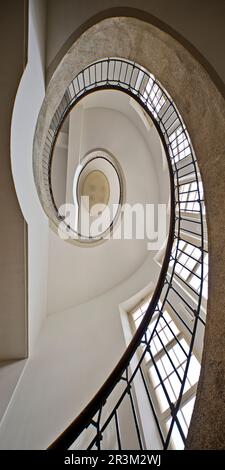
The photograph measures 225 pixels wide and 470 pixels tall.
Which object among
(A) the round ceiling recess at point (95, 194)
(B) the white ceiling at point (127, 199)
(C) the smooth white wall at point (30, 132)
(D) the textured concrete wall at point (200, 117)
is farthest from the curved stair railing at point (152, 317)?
Result: (A) the round ceiling recess at point (95, 194)

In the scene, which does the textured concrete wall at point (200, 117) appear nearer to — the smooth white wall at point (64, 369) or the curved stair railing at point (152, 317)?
the curved stair railing at point (152, 317)

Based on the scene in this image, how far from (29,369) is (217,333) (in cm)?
374

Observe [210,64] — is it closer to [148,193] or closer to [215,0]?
[215,0]

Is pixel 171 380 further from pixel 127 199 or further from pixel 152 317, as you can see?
pixel 127 199

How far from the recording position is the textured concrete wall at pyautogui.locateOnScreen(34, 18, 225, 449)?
1.51 m

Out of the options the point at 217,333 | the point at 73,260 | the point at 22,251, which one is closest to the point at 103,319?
the point at 73,260

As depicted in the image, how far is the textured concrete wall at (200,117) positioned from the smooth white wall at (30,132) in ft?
0.90

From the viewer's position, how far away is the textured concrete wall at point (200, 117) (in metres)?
1.51

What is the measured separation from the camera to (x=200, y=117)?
239 centimetres

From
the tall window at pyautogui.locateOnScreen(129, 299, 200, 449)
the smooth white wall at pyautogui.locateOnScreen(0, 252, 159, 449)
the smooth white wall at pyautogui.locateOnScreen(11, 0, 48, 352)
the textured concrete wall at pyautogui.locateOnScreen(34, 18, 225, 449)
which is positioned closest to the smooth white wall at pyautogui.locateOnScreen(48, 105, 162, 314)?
the smooth white wall at pyautogui.locateOnScreen(0, 252, 159, 449)

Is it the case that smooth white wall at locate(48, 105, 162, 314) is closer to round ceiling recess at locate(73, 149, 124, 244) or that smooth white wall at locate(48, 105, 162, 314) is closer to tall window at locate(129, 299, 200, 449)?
round ceiling recess at locate(73, 149, 124, 244)

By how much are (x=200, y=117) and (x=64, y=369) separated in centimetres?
451

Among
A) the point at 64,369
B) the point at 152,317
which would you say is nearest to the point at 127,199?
the point at 152,317

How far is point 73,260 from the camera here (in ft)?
19.1
